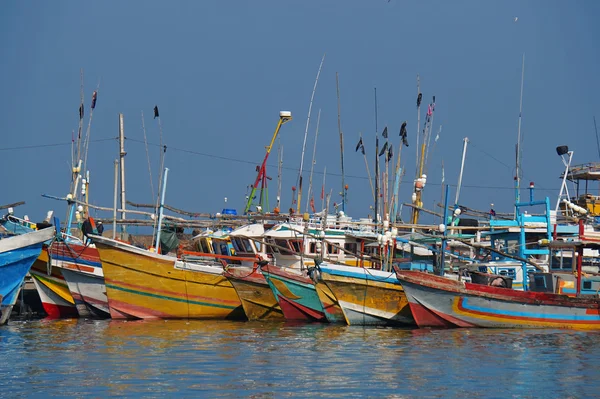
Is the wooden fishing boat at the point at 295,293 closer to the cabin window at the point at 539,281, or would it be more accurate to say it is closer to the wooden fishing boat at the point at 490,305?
the wooden fishing boat at the point at 490,305

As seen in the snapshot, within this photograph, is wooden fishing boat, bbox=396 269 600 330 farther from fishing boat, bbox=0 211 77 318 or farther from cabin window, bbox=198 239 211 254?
fishing boat, bbox=0 211 77 318

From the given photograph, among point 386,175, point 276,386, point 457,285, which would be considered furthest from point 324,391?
point 386,175

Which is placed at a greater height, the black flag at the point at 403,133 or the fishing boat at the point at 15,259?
the black flag at the point at 403,133

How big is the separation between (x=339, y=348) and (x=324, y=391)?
5.19 metres

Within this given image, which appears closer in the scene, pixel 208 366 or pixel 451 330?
pixel 208 366

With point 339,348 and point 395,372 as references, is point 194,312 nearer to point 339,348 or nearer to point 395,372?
point 339,348

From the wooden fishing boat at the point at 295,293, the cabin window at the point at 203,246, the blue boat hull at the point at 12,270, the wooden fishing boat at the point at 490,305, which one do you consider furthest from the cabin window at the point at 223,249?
the wooden fishing boat at the point at 490,305

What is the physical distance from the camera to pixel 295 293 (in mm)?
25078

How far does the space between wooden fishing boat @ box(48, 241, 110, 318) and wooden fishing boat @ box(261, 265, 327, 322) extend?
559 centimetres

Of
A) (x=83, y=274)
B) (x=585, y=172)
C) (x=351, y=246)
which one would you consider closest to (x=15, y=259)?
(x=83, y=274)

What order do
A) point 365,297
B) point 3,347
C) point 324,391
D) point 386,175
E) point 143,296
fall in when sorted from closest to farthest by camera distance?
point 324,391 → point 3,347 → point 365,297 → point 143,296 → point 386,175

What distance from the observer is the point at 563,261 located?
1001 inches

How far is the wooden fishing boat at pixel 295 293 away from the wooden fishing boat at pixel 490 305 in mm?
3491

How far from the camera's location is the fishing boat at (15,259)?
73.8 feet
